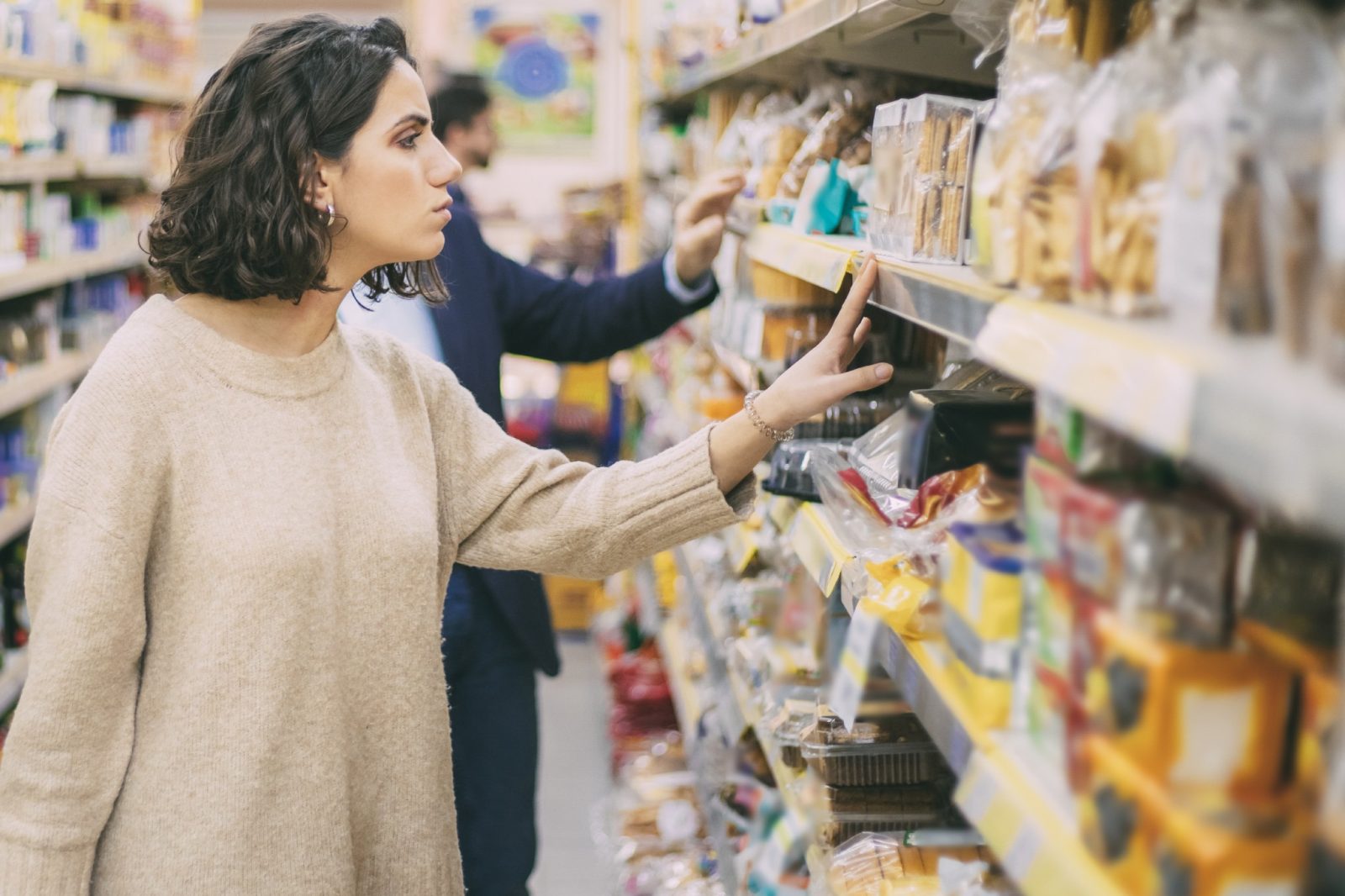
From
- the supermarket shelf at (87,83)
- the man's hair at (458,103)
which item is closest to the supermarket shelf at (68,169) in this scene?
the supermarket shelf at (87,83)

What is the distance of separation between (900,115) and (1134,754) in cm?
93

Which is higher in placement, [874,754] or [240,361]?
[240,361]

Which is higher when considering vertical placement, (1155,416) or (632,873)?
(1155,416)

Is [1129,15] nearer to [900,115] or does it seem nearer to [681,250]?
[900,115]

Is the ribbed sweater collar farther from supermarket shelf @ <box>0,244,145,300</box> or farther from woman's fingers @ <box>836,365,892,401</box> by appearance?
supermarket shelf @ <box>0,244,145,300</box>

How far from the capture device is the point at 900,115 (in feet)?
4.96

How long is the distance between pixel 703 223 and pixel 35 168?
2.20 meters

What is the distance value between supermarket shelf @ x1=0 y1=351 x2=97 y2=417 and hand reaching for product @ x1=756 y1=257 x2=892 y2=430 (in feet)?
8.50

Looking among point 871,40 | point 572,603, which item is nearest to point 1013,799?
point 871,40

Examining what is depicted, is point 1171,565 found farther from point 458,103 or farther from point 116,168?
point 116,168

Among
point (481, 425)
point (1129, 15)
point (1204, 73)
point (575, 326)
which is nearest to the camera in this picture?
point (1204, 73)

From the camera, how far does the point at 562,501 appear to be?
1750 mm

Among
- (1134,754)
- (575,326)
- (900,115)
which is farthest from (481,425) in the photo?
(1134,754)

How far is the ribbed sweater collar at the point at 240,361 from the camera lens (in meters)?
1.52
